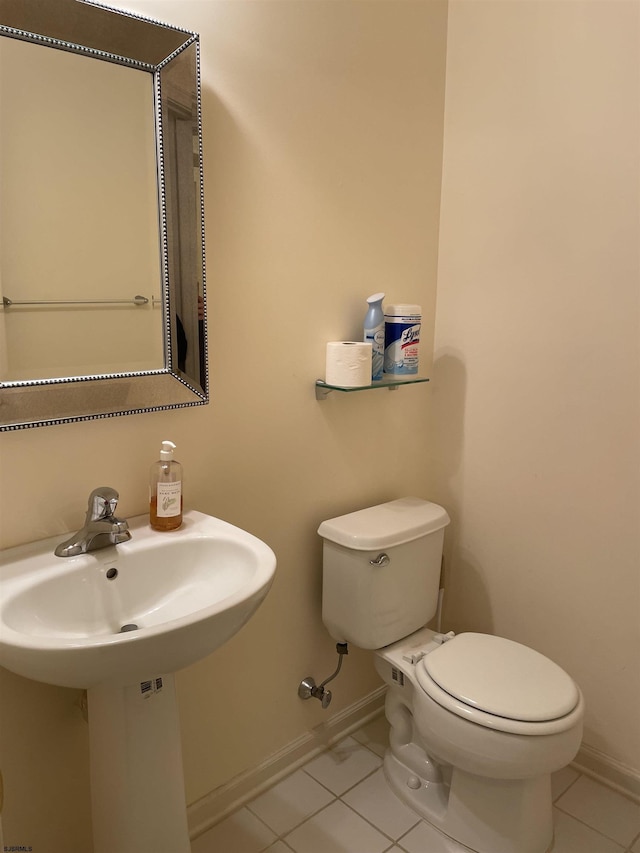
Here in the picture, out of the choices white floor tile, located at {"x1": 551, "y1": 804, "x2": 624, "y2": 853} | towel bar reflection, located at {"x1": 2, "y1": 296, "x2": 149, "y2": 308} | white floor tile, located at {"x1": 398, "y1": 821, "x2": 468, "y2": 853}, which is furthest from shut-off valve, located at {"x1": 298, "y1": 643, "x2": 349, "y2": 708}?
towel bar reflection, located at {"x1": 2, "y1": 296, "x2": 149, "y2": 308}

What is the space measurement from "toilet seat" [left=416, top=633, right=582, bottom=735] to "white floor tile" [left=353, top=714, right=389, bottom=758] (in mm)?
486

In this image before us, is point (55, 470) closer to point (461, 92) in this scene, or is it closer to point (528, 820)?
point (528, 820)

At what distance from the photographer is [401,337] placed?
1.70m

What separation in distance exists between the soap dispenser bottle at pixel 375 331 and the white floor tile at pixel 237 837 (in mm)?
1177

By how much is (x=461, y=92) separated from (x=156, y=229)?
1.08 metres

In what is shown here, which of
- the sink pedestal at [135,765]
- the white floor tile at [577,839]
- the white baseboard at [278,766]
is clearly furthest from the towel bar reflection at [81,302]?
the white floor tile at [577,839]

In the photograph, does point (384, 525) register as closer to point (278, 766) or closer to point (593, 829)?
point (278, 766)

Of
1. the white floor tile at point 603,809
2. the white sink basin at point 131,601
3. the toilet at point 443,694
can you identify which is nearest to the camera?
the white sink basin at point 131,601

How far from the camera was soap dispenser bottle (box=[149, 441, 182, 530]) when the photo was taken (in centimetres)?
127

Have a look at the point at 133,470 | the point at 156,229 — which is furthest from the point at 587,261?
the point at 133,470

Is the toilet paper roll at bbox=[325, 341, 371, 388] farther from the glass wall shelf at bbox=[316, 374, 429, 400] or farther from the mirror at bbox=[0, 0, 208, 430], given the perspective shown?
the mirror at bbox=[0, 0, 208, 430]

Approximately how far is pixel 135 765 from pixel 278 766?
0.70 meters

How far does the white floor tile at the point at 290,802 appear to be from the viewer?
5.29 feet

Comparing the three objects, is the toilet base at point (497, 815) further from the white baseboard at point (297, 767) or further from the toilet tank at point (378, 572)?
the toilet tank at point (378, 572)
